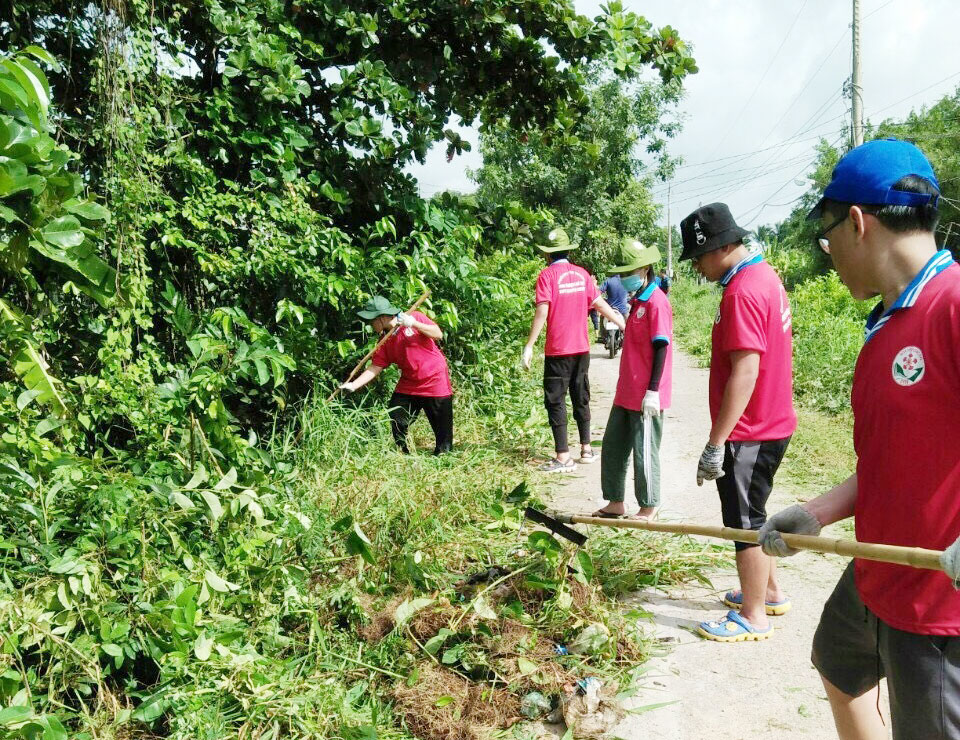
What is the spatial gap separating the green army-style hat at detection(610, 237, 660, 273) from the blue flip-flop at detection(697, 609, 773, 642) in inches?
90.1

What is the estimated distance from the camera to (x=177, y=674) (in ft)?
10.2

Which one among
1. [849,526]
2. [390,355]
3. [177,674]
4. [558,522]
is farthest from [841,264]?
[390,355]

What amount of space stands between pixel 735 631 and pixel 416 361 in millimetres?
3218

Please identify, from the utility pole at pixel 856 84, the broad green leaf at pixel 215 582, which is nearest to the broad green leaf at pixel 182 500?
the broad green leaf at pixel 215 582

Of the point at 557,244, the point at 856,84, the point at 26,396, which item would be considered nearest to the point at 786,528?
the point at 26,396

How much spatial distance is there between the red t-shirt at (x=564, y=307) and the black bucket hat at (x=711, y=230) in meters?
2.85

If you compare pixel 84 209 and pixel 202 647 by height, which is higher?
pixel 84 209

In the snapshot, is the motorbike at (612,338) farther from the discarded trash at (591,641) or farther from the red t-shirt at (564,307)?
the discarded trash at (591,641)

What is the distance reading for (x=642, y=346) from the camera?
15.3 ft

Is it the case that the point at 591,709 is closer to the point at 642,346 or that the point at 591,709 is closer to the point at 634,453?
the point at 634,453

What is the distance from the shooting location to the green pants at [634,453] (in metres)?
4.68

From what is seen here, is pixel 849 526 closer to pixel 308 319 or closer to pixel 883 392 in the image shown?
pixel 883 392

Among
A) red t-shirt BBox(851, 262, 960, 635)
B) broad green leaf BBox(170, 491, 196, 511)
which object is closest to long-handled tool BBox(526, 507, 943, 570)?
red t-shirt BBox(851, 262, 960, 635)

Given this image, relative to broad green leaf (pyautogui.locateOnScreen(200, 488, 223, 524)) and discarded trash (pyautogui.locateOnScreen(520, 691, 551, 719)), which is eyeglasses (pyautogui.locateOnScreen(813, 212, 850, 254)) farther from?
broad green leaf (pyautogui.locateOnScreen(200, 488, 223, 524))
